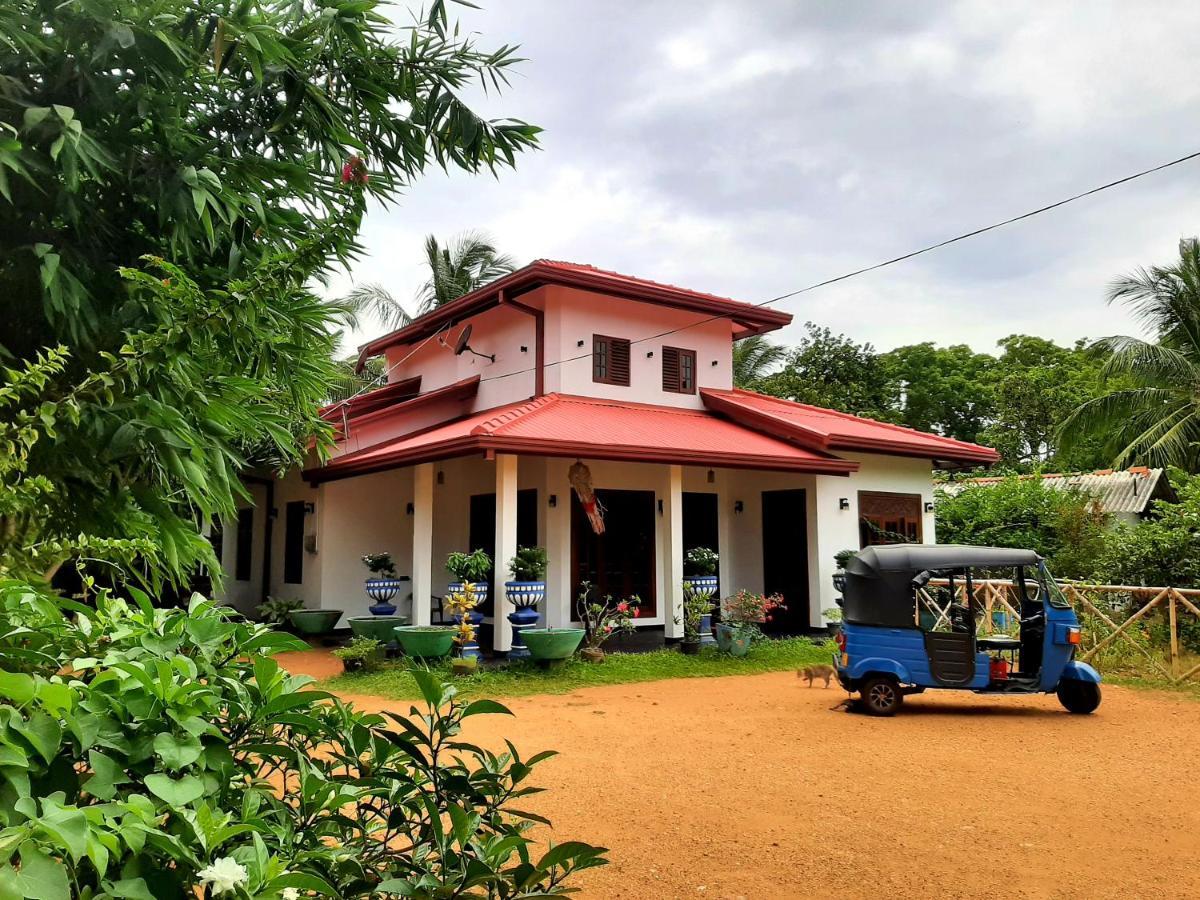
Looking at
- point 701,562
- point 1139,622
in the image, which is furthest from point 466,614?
point 1139,622

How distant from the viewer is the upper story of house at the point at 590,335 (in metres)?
13.6

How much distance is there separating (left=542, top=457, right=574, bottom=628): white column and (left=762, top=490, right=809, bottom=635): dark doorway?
400cm

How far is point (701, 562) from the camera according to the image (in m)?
12.6

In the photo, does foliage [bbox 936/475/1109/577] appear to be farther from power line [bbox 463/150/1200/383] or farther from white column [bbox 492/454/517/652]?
white column [bbox 492/454/517/652]

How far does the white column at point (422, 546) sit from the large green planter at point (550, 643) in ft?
6.12

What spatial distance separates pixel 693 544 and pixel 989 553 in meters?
6.69

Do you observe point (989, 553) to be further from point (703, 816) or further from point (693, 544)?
point (693, 544)

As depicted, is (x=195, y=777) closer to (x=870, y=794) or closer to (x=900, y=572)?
(x=870, y=794)

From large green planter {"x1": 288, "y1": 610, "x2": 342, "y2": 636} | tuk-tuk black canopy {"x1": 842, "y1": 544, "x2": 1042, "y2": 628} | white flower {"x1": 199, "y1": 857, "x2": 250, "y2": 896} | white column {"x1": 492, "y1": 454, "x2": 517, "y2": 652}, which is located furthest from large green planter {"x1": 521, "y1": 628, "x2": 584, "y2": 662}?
white flower {"x1": 199, "y1": 857, "x2": 250, "y2": 896}

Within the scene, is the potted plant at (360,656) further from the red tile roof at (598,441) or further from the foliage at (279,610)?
the foliage at (279,610)

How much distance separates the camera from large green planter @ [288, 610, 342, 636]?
13.2 metres

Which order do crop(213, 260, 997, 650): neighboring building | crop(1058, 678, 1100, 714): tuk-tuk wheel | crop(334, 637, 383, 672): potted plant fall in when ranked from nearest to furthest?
1. crop(1058, 678, 1100, 714): tuk-tuk wheel
2. crop(334, 637, 383, 672): potted plant
3. crop(213, 260, 997, 650): neighboring building

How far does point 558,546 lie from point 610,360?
3612 millimetres

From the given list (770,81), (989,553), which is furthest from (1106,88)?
(989,553)
